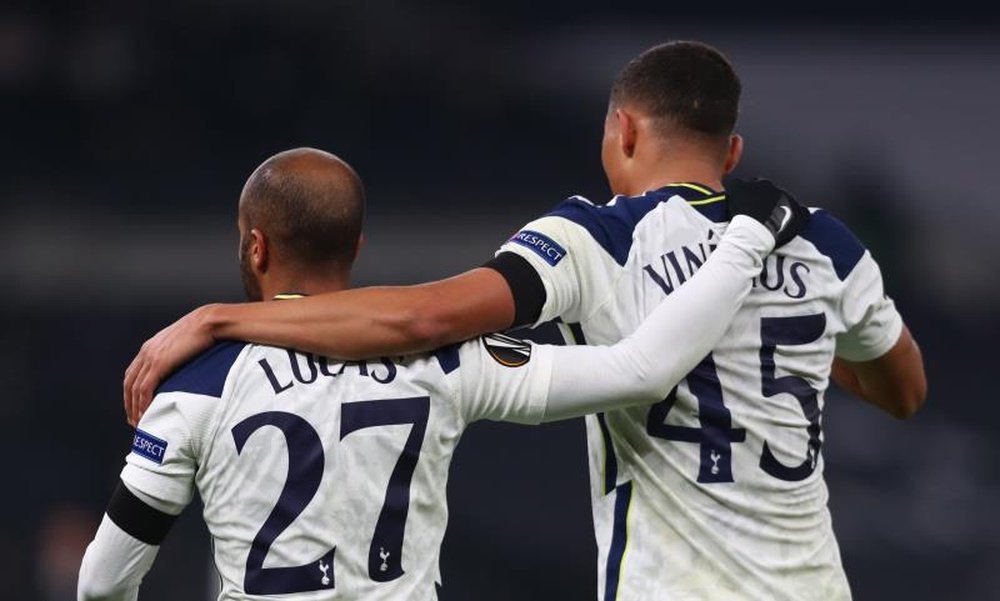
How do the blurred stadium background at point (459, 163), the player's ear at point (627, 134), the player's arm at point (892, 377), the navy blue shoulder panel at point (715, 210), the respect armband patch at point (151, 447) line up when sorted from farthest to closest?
the blurred stadium background at point (459, 163) → the player's arm at point (892, 377) → the player's ear at point (627, 134) → the navy blue shoulder panel at point (715, 210) → the respect armband patch at point (151, 447)

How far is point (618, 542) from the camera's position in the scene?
2922 millimetres

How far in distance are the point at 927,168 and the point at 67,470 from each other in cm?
593

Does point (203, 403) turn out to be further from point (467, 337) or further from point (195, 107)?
point (195, 107)

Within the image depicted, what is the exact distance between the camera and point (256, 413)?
8.43 feet

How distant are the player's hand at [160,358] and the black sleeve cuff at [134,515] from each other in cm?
13

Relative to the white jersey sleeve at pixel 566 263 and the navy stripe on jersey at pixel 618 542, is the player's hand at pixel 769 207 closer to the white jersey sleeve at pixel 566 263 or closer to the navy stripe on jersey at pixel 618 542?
the white jersey sleeve at pixel 566 263

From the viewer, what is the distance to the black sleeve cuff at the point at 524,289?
2785mm

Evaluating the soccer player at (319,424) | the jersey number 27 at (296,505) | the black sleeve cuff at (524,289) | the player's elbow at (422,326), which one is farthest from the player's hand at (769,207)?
the jersey number 27 at (296,505)

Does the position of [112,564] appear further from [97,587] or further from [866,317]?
[866,317]

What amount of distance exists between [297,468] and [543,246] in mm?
636

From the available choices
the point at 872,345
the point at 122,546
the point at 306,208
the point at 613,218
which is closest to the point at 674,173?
the point at 613,218

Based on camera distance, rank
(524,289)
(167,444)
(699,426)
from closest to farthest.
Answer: (167,444)
(524,289)
(699,426)

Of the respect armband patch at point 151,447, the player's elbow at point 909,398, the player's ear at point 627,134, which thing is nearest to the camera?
the respect armband patch at point 151,447

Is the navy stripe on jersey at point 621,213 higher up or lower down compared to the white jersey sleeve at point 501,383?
higher up
